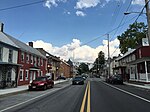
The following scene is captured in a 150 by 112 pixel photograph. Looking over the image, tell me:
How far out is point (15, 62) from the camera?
2967 centimetres

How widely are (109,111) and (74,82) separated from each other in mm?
27716

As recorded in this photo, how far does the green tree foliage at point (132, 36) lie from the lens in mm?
60162

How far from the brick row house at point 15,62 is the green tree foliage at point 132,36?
2965 centimetres

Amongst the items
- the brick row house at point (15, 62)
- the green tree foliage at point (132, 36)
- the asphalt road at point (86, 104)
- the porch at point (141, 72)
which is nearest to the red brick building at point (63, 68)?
the green tree foliage at point (132, 36)

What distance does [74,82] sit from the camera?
120 ft

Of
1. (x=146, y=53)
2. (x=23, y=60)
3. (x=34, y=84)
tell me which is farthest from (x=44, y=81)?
(x=146, y=53)

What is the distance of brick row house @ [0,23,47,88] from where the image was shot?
2534 centimetres

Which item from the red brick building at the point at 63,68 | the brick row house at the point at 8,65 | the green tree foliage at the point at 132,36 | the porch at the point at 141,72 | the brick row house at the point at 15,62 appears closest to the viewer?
the brick row house at the point at 8,65

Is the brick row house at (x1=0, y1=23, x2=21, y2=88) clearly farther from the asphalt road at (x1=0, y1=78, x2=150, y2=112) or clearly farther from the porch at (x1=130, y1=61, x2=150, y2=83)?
the porch at (x1=130, y1=61, x2=150, y2=83)

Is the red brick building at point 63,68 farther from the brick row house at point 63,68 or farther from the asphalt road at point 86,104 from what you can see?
the asphalt road at point 86,104

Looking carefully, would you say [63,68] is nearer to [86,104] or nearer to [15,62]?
[15,62]

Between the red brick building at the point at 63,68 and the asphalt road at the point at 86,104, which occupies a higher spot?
the red brick building at the point at 63,68

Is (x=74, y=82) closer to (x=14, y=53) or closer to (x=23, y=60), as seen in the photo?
(x=23, y=60)

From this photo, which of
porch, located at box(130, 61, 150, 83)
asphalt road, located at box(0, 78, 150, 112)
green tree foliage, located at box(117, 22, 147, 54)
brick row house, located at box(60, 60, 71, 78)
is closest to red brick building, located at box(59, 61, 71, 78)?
brick row house, located at box(60, 60, 71, 78)
